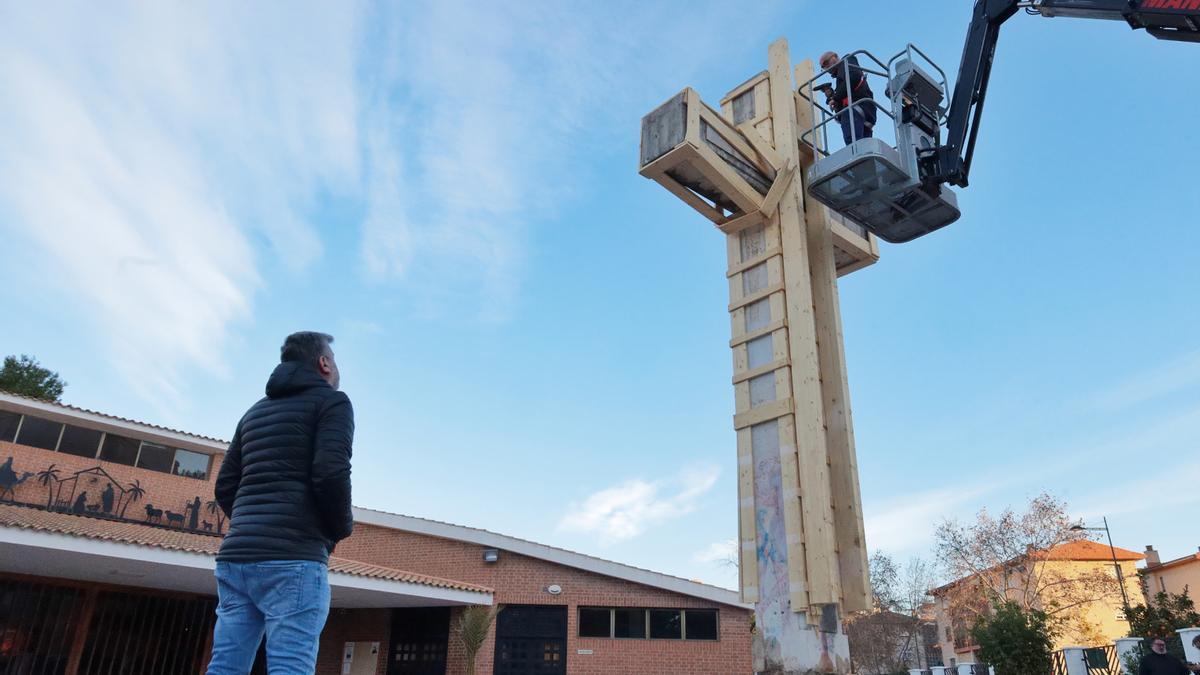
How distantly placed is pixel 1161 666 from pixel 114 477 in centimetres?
1806

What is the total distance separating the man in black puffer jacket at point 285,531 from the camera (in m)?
2.44

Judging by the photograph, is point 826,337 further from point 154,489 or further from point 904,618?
point 904,618

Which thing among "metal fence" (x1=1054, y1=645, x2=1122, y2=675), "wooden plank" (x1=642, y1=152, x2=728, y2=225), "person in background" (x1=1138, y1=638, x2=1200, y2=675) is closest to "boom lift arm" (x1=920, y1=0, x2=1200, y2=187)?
"wooden plank" (x1=642, y1=152, x2=728, y2=225)

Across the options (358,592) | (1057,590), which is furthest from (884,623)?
(358,592)

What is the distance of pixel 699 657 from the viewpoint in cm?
1797

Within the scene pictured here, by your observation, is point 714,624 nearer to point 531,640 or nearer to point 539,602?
point 539,602

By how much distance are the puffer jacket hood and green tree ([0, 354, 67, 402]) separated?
116 ft

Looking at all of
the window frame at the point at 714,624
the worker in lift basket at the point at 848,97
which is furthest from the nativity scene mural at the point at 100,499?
the worker in lift basket at the point at 848,97

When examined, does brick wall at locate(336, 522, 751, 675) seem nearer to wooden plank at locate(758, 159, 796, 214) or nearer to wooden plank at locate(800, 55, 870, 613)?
wooden plank at locate(800, 55, 870, 613)

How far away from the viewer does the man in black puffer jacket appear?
244 cm

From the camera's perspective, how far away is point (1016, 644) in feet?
51.3

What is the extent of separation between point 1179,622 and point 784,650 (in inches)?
950

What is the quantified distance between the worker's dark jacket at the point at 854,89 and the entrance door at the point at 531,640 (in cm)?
1343

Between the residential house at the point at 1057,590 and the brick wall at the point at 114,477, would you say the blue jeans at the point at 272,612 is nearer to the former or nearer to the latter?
the brick wall at the point at 114,477
